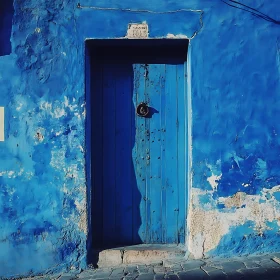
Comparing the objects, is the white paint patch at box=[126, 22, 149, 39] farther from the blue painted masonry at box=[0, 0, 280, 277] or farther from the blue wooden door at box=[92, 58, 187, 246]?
the blue wooden door at box=[92, 58, 187, 246]

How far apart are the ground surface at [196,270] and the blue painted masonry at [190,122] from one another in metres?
0.14

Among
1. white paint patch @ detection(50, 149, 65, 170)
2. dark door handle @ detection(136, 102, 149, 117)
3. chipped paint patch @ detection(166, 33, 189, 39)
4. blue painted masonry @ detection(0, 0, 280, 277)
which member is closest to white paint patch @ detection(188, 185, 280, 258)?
blue painted masonry @ detection(0, 0, 280, 277)

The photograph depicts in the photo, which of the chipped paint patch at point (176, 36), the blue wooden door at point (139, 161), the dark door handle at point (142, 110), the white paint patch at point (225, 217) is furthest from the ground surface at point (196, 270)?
the chipped paint patch at point (176, 36)

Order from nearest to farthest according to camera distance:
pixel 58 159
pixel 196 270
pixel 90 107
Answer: pixel 196 270
pixel 58 159
pixel 90 107

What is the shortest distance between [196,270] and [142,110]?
1762 millimetres

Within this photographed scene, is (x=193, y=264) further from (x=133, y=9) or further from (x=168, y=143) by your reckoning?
(x=133, y=9)

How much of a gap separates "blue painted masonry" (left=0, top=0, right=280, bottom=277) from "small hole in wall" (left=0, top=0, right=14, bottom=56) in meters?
0.01

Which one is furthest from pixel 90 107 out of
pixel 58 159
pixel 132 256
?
pixel 132 256

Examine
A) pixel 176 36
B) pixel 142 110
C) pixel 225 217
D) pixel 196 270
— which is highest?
pixel 176 36

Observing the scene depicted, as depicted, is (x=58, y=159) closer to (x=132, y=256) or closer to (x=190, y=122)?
(x=132, y=256)

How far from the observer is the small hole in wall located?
458cm

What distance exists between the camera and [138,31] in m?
4.59

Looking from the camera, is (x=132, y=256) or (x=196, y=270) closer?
(x=196, y=270)

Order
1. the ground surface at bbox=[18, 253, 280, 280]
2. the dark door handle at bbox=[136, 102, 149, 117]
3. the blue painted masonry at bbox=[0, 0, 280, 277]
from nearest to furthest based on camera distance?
the ground surface at bbox=[18, 253, 280, 280], the blue painted masonry at bbox=[0, 0, 280, 277], the dark door handle at bbox=[136, 102, 149, 117]
